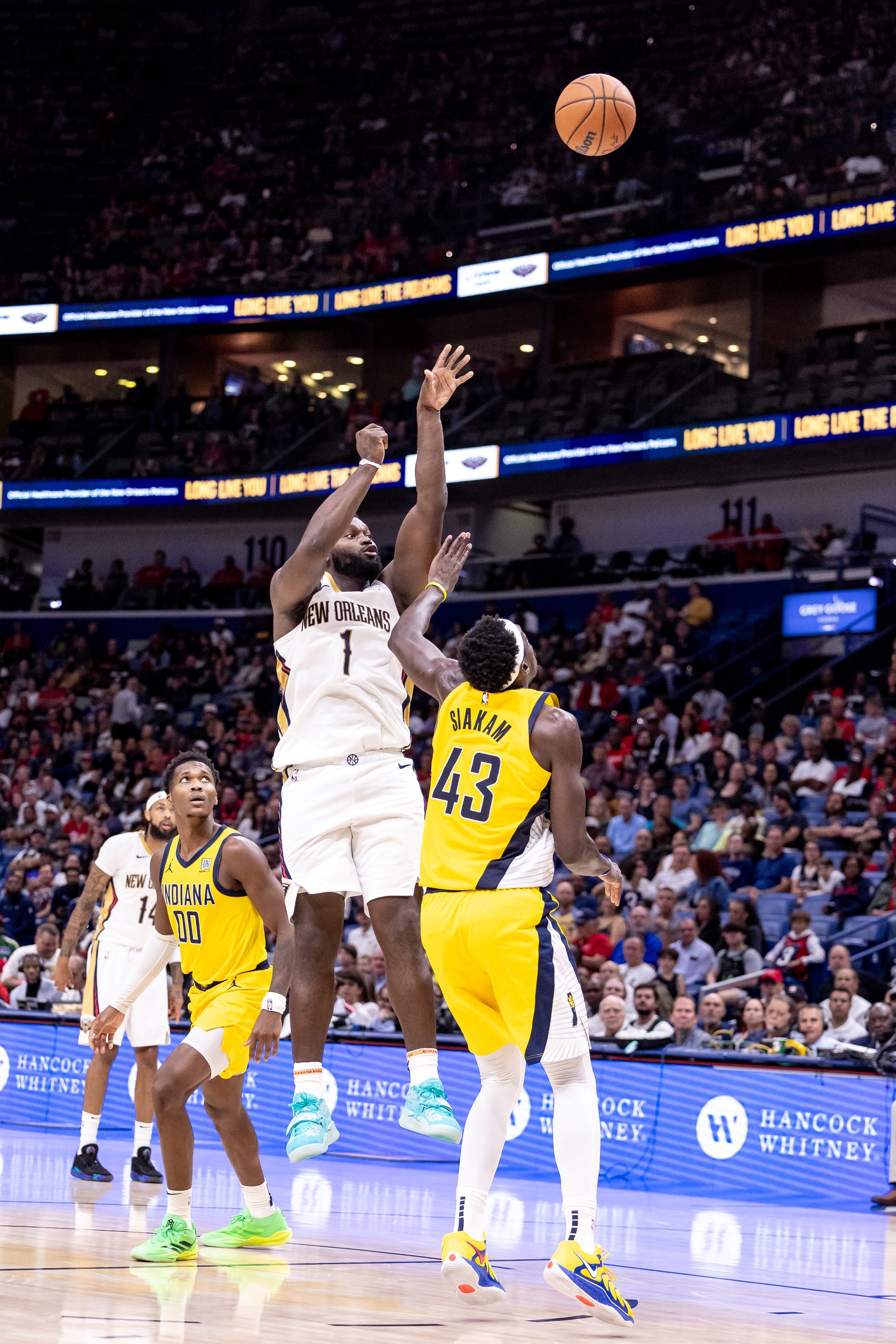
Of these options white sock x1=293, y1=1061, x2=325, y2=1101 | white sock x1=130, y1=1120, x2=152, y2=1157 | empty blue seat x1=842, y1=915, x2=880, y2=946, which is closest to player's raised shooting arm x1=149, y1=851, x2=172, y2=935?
white sock x1=293, y1=1061, x2=325, y2=1101

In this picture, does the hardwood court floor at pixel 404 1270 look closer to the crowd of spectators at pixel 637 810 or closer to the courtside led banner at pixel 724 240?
the crowd of spectators at pixel 637 810

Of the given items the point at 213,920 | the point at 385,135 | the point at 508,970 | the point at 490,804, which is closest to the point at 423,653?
the point at 490,804

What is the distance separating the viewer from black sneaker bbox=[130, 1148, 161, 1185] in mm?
11289

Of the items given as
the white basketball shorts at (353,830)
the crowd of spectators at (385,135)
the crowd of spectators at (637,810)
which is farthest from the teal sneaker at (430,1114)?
the crowd of spectators at (385,135)

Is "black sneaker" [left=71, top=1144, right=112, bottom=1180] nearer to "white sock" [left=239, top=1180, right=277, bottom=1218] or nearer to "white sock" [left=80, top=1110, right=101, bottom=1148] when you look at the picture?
"white sock" [left=80, top=1110, right=101, bottom=1148]

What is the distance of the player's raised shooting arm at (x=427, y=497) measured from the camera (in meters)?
6.58

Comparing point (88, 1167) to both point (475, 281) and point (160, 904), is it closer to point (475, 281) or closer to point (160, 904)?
point (160, 904)

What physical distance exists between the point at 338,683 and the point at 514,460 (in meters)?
Answer: 20.0

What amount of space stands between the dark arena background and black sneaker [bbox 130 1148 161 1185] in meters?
0.13

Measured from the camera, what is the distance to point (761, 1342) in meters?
5.69

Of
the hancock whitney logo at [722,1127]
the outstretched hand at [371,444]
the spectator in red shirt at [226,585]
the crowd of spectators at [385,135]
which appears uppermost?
the crowd of spectators at [385,135]

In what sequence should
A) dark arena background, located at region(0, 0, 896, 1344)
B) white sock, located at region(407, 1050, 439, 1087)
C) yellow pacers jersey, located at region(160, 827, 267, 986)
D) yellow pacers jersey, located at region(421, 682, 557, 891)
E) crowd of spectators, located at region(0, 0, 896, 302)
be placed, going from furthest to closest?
crowd of spectators, located at region(0, 0, 896, 302) → dark arena background, located at region(0, 0, 896, 1344) → yellow pacers jersey, located at region(160, 827, 267, 986) → white sock, located at region(407, 1050, 439, 1087) → yellow pacers jersey, located at region(421, 682, 557, 891)

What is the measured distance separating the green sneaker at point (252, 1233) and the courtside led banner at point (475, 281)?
60.6 ft

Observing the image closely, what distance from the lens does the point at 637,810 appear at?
61.9ft
